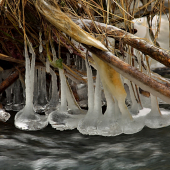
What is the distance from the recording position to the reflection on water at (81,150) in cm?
150

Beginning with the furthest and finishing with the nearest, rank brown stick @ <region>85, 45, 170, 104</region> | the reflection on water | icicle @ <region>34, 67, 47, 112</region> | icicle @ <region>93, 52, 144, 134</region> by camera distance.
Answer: icicle @ <region>34, 67, 47, 112</region>
icicle @ <region>93, 52, 144, 134</region>
brown stick @ <region>85, 45, 170, 104</region>
the reflection on water

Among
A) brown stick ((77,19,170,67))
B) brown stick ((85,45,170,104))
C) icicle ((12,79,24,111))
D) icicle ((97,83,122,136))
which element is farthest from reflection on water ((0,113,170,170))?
icicle ((12,79,24,111))

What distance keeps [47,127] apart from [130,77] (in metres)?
0.91

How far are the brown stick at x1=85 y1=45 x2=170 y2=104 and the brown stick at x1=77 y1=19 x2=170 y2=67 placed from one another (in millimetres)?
143

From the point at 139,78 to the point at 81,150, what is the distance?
0.62m

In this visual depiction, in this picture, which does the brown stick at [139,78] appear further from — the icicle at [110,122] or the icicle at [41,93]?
the icicle at [41,93]

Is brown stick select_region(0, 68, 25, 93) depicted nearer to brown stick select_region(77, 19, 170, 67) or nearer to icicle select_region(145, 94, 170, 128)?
brown stick select_region(77, 19, 170, 67)

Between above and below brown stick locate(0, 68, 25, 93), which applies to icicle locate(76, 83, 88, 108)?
below

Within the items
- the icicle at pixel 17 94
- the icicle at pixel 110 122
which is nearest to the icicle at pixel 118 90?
the icicle at pixel 110 122

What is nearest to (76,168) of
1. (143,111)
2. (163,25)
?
(143,111)

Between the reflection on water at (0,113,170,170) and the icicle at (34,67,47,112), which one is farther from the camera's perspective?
the icicle at (34,67,47,112)

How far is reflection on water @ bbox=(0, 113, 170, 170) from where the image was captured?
150 cm

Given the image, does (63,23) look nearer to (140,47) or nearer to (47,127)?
(140,47)

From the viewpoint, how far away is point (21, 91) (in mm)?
3004
